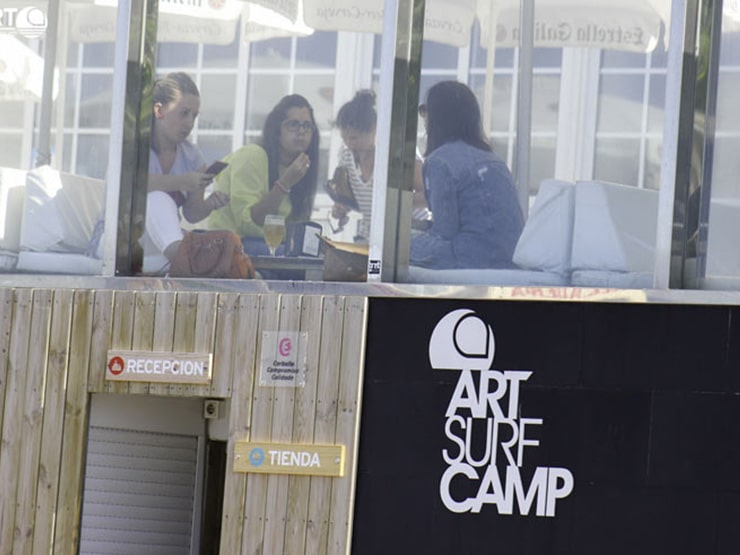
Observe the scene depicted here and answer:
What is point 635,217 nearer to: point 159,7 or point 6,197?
point 159,7

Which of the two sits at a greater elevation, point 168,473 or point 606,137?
point 606,137

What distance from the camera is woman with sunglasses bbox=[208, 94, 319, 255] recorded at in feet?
27.4

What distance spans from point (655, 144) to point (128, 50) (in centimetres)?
290

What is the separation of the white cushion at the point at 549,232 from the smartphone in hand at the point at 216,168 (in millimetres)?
1682

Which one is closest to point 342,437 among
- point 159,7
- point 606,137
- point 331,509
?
point 331,509

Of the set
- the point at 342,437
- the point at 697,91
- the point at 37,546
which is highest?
the point at 697,91

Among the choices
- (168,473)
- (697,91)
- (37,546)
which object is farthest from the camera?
(168,473)

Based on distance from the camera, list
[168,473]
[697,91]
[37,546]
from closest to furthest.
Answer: [697,91] < [37,546] < [168,473]

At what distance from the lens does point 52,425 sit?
8.36 metres

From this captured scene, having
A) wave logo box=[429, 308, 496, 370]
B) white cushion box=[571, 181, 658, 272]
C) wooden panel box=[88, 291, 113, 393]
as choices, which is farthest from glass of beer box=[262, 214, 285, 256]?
white cushion box=[571, 181, 658, 272]

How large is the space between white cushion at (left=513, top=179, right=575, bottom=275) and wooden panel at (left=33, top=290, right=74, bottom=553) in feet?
8.04

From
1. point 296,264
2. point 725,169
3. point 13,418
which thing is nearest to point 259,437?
point 296,264

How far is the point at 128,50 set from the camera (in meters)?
8.59

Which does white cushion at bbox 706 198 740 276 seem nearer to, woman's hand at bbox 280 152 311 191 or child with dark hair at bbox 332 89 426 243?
child with dark hair at bbox 332 89 426 243
